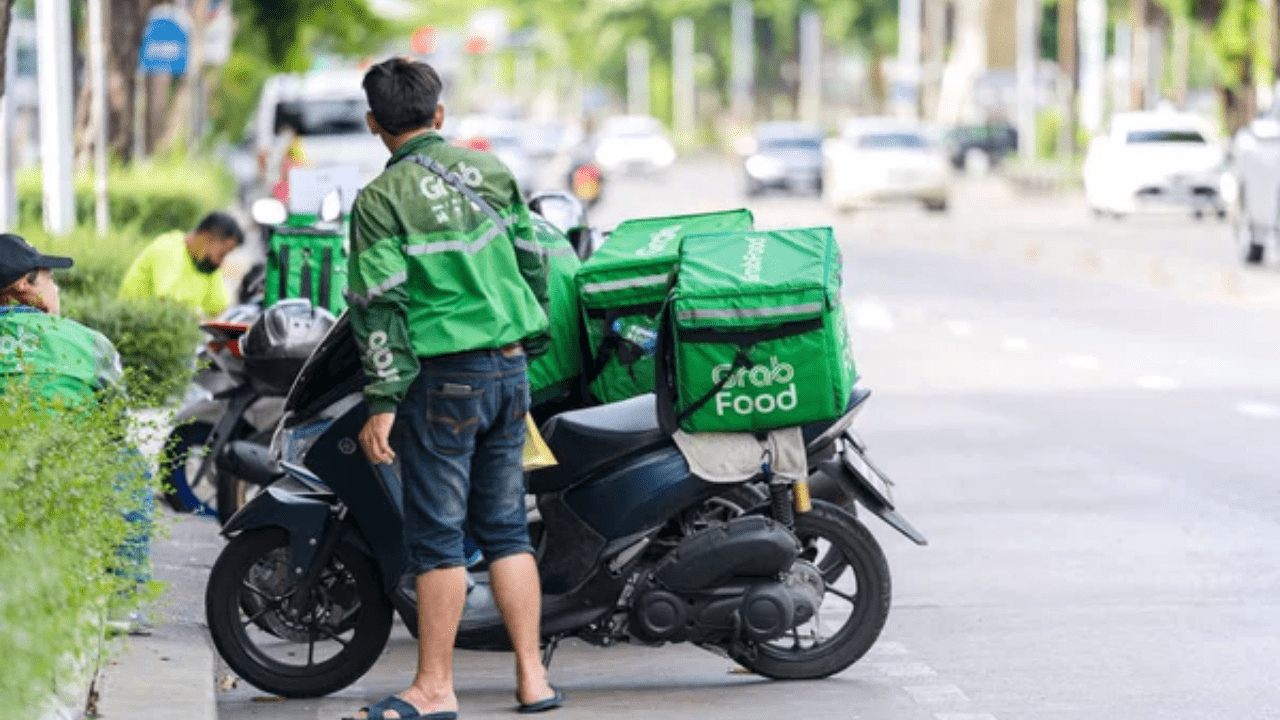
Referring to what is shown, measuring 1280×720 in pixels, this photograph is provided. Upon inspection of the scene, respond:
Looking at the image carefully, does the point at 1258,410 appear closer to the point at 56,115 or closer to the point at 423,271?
the point at 56,115

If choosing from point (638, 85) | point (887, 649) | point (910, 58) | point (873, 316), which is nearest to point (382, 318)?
point (887, 649)

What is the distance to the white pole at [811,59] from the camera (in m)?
113

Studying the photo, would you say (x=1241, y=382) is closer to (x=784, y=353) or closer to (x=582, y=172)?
(x=784, y=353)

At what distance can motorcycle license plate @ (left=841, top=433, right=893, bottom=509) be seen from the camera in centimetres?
870

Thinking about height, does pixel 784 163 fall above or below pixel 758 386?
below

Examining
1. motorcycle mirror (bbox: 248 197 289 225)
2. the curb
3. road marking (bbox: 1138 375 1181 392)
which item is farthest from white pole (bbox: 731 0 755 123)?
the curb

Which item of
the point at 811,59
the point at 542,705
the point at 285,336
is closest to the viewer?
the point at 542,705

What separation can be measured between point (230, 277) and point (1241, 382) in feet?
48.0

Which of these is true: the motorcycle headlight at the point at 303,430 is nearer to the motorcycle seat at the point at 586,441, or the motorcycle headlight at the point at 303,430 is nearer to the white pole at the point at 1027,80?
the motorcycle seat at the point at 586,441

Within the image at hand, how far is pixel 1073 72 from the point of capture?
251ft

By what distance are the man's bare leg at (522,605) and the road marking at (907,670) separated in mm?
1242

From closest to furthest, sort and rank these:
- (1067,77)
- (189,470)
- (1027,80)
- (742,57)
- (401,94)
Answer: (401,94) < (189,470) < (1027,80) < (1067,77) < (742,57)

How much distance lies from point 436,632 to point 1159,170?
36.9 m

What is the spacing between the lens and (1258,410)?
16531 mm
